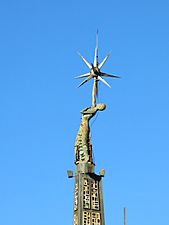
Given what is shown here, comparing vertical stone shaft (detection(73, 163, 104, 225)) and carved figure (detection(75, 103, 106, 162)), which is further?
carved figure (detection(75, 103, 106, 162))

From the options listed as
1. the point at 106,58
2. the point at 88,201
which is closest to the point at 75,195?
the point at 88,201

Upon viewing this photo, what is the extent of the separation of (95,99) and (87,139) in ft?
10.3

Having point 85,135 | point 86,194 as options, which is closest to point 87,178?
point 86,194

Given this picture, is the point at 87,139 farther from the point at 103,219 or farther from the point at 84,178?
the point at 103,219

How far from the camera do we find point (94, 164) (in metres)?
40.8

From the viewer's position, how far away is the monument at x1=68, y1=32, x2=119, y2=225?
3903 cm

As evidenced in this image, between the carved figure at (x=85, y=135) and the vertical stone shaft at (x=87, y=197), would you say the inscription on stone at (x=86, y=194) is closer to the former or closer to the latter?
the vertical stone shaft at (x=87, y=197)

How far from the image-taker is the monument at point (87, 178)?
39031 mm

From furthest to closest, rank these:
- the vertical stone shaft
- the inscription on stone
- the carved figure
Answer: the carved figure < the inscription on stone < the vertical stone shaft

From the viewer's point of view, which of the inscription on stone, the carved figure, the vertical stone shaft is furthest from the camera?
the carved figure

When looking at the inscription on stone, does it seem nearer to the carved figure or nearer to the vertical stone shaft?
the vertical stone shaft

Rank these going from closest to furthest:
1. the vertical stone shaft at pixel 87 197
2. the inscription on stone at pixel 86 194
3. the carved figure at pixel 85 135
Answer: the vertical stone shaft at pixel 87 197, the inscription on stone at pixel 86 194, the carved figure at pixel 85 135

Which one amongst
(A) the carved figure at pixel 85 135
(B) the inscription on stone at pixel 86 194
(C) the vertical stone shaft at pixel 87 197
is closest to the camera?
(C) the vertical stone shaft at pixel 87 197

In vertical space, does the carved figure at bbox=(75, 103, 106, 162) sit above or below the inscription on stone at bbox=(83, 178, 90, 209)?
above
